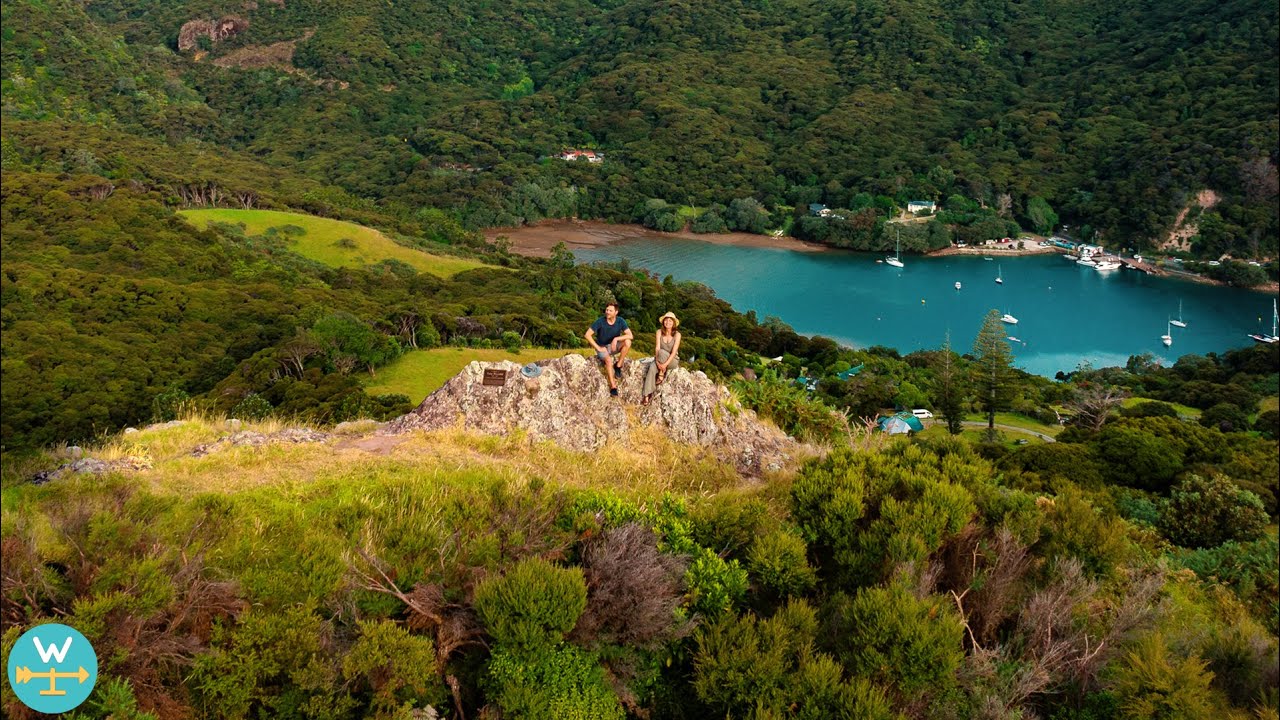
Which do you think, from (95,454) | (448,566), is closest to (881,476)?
(448,566)

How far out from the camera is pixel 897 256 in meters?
80.4

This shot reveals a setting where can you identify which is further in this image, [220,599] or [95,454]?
[95,454]

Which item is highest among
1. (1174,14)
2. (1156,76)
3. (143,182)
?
(1174,14)

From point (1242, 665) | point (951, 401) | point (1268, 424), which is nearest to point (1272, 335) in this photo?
point (1268, 424)

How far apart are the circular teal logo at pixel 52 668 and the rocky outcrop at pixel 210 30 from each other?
16607 centimetres

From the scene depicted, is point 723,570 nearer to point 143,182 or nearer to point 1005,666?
point 1005,666

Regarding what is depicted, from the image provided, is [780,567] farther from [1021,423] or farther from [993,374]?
[1021,423]

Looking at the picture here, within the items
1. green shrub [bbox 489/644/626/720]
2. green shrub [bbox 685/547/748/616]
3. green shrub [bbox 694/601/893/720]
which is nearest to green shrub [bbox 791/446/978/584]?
green shrub [bbox 685/547/748/616]

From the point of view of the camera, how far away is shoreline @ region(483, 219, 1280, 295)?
270ft

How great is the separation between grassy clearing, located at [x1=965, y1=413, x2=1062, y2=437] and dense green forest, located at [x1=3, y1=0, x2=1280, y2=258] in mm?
49098

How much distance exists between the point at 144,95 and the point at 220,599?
132 metres

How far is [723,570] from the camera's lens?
17.8 ft

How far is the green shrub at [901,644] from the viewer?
461 centimetres

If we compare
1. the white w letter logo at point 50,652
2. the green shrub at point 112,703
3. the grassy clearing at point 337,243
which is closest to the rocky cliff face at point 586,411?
the green shrub at point 112,703
